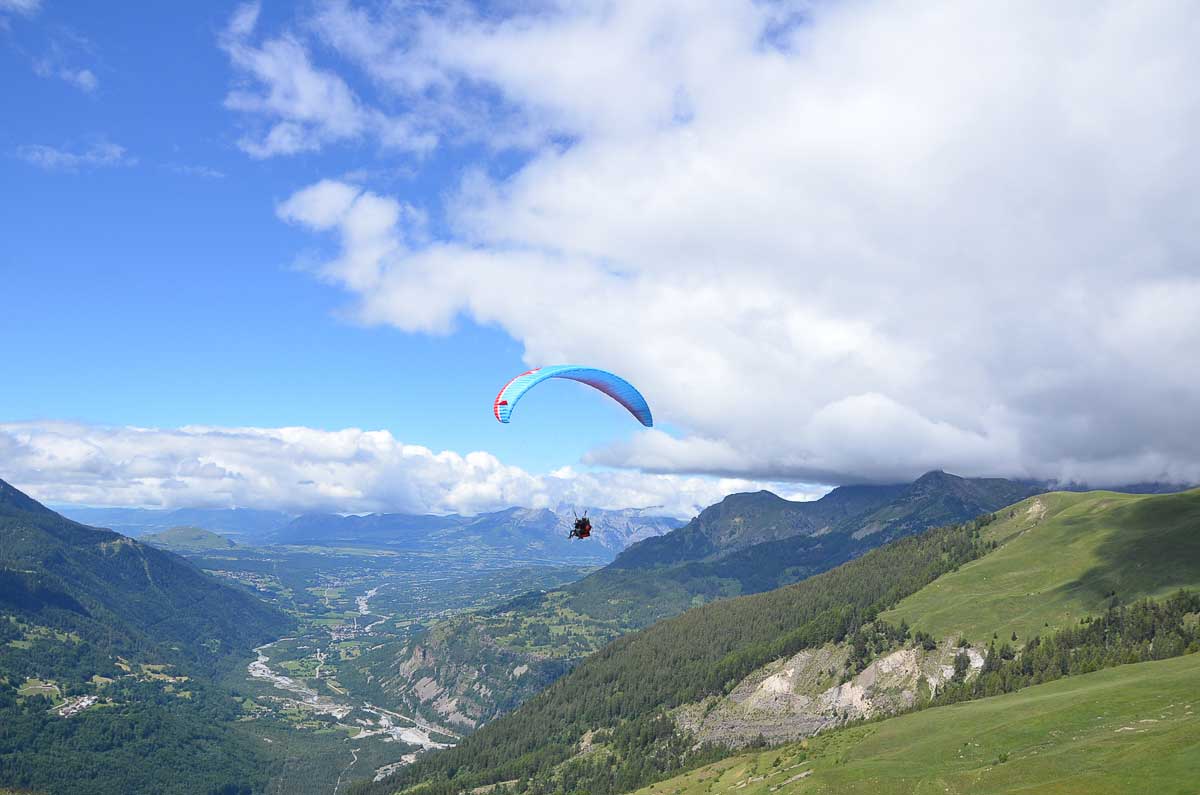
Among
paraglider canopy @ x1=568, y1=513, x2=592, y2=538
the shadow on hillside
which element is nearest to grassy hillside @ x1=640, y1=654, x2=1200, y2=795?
paraglider canopy @ x1=568, y1=513, x2=592, y2=538

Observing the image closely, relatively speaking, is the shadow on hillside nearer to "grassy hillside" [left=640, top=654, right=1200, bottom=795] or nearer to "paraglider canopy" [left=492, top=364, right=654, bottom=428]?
"grassy hillside" [left=640, top=654, right=1200, bottom=795]

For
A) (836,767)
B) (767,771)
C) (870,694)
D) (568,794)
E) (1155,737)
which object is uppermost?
(1155,737)

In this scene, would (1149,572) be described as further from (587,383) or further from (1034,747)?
(587,383)

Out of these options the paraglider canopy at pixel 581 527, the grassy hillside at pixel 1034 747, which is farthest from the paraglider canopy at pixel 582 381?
the grassy hillside at pixel 1034 747

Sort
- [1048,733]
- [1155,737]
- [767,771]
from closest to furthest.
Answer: [1155,737] → [1048,733] → [767,771]

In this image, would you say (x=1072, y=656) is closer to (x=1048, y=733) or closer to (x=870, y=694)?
(x=870, y=694)

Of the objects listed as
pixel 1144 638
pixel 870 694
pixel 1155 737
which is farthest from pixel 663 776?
pixel 1155 737
